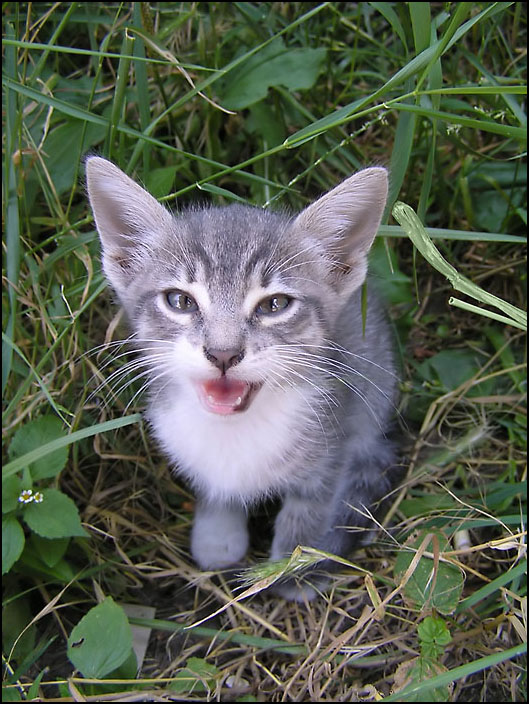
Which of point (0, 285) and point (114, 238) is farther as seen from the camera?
point (0, 285)

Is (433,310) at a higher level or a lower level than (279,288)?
lower

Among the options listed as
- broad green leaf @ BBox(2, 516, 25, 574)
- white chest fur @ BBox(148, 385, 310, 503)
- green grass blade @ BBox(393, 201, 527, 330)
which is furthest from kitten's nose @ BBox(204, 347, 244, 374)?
broad green leaf @ BBox(2, 516, 25, 574)

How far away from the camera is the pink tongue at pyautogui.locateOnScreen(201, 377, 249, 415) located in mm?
1670

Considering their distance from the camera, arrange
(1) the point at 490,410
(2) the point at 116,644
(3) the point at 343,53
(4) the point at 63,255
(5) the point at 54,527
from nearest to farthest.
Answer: (2) the point at 116,644
(5) the point at 54,527
(4) the point at 63,255
(1) the point at 490,410
(3) the point at 343,53

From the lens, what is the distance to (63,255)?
6.87 feet

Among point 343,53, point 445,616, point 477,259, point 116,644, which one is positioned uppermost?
point 343,53

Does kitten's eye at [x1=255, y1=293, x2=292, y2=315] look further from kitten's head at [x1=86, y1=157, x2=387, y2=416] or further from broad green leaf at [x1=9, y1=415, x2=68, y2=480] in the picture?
broad green leaf at [x1=9, y1=415, x2=68, y2=480]

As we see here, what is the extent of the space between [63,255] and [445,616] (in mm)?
1469

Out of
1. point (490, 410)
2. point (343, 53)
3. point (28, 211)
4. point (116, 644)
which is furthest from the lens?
point (343, 53)

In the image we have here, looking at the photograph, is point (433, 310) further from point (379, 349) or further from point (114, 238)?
point (114, 238)

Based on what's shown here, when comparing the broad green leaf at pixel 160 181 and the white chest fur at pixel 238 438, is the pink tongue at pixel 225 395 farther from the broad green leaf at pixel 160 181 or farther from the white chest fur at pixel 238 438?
the broad green leaf at pixel 160 181

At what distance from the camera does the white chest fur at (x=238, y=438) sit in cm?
184

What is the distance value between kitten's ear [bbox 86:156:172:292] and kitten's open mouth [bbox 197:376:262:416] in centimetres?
41

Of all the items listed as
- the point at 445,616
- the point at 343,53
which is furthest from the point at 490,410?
the point at 343,53
